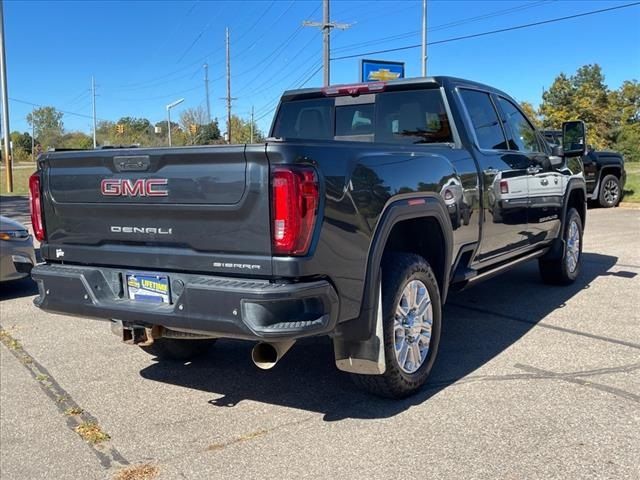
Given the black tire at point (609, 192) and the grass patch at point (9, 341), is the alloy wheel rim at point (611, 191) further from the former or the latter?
the grass patch at point (9, 341)

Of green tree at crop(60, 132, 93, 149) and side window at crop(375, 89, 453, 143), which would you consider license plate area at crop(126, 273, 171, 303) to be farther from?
side window at crop(375, 89, 453, 143)

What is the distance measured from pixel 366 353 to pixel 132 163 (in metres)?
1.67

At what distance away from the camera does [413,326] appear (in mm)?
3982

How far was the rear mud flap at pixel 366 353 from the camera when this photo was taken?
355 cm

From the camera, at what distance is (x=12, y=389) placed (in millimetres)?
4387

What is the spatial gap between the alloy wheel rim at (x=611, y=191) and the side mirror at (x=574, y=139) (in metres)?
10.8

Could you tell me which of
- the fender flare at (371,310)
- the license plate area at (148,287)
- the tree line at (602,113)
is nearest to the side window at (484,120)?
the fender flare at (371,310)

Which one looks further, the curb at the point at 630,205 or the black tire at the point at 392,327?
the curb at the point at 630,205

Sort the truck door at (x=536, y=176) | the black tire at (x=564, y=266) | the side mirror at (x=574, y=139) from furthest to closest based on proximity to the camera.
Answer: the black tire at (x=564, y=266) → the side mirror at (x=574, y=139) → the truck door at (x=536, y=176)

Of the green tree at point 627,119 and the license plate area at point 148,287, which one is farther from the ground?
the green tree at point 627,119

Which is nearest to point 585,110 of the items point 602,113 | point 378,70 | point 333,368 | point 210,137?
point 602,113

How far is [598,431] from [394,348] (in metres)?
1.18

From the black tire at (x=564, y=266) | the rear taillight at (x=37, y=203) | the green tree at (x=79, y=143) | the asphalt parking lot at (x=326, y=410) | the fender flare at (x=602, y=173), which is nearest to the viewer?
the asphalt parking lot at (x=326, y=410)

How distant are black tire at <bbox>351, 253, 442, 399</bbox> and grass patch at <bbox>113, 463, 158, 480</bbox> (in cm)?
130
